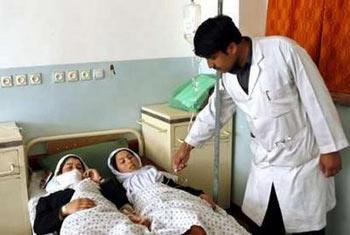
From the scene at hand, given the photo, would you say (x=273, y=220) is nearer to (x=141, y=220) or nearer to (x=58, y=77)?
(x=141, y=220)

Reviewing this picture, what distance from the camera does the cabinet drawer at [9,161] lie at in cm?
246

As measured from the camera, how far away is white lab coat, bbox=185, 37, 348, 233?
6.13 ft

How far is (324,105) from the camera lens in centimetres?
186

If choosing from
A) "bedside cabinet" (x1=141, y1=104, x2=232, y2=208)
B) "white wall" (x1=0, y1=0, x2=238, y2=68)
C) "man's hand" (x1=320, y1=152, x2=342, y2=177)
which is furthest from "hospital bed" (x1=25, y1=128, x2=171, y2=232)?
"man's hand" (x1=320, y1=152, x2=342, y2=177)

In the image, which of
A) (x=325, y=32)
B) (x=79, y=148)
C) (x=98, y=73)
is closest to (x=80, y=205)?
(x=79, y=148)

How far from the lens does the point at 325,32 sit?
7.54 ft

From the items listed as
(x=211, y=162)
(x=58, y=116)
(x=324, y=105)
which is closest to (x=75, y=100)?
(x=58, y=116)

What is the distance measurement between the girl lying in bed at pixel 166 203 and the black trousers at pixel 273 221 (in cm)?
23

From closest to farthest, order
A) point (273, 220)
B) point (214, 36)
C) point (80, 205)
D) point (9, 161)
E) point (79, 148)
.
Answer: point (214, 36) < point (80, 205) < point (273, 220) < point (9, 161) < point (79, 148)

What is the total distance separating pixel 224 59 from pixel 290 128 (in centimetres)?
44

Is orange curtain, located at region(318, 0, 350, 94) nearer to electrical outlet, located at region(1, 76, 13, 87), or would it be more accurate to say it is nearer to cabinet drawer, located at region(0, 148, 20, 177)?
cabinet drawer, located at region(0, 148, 20, 177)

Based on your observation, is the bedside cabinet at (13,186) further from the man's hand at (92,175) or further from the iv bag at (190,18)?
the iv bag at (190,18)

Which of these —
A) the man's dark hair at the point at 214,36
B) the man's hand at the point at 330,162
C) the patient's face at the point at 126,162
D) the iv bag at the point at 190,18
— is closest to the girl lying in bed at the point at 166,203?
the patient's face at the point at 126,162

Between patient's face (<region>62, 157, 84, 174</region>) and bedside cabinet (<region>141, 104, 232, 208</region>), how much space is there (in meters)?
0.63
